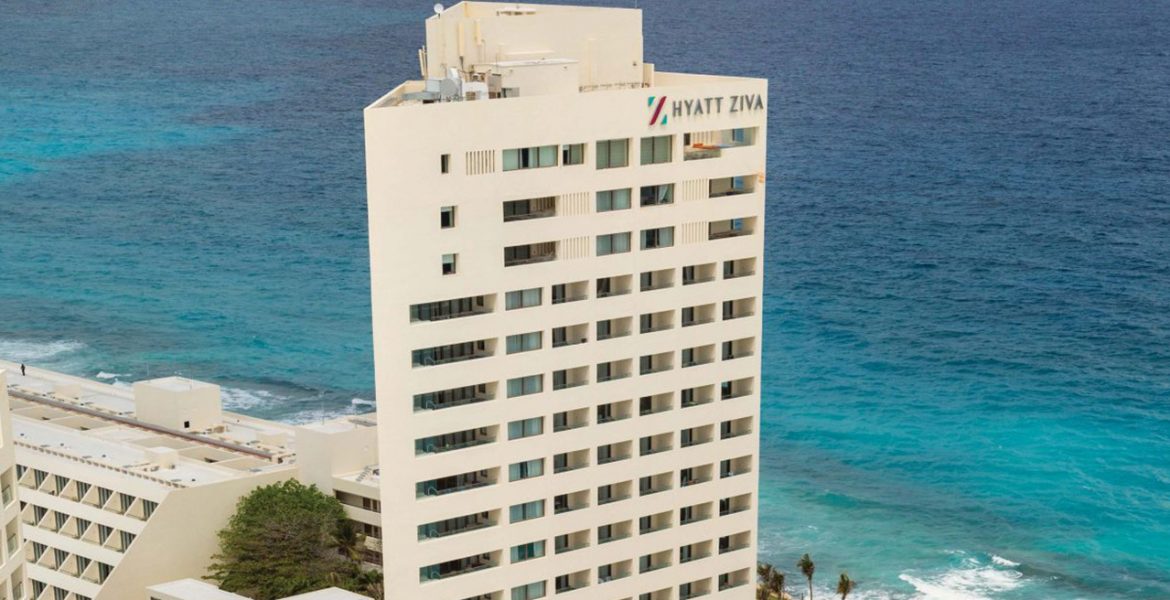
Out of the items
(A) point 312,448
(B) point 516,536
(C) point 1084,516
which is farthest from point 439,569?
(C) point 1084,516

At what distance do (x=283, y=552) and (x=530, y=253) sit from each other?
32.8 m

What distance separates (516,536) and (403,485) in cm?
678

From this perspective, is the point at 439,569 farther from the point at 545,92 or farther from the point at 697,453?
the point at 545,92

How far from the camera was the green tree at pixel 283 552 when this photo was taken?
376 feet

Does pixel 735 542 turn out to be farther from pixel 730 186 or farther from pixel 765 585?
pixel 765 585

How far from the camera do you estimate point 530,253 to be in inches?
3590

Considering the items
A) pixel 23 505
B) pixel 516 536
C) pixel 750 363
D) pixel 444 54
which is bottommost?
pixel 23 505

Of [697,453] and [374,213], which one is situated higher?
[374,213]

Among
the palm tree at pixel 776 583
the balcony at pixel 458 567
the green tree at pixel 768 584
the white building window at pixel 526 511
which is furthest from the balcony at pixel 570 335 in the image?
the palm tree at pixel 776 583

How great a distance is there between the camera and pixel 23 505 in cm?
12544

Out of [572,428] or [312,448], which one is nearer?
[572,428]

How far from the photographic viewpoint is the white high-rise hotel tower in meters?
87.1

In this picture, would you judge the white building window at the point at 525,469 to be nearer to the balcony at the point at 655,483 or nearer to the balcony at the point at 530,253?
the balcony at the point at 655,483

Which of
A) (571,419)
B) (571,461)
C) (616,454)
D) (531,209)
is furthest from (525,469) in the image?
(531,209)
